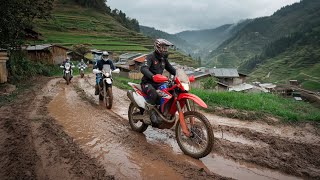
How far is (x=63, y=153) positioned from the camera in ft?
18.2

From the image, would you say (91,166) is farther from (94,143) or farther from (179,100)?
(179,100)

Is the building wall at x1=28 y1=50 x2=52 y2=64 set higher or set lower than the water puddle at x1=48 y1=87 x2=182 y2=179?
higher

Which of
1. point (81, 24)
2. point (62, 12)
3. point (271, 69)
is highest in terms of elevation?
point (62, 12)

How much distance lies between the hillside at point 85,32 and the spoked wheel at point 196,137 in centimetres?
5722

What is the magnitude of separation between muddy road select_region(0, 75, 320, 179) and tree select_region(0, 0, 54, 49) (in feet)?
32.0

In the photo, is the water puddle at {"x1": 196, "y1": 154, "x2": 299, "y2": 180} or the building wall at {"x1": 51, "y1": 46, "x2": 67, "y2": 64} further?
the building wall at {"x1": 51, "y1": 46, "x2": 67, "y2": 64}

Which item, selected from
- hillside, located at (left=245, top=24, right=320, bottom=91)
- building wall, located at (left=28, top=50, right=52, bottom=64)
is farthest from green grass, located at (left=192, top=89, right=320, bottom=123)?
hillside, located at (left=245, top=24, right=320, bottom=91)

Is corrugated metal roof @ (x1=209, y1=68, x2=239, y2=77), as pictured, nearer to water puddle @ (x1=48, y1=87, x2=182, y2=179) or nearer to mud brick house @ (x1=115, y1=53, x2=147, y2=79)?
mud brick house @ (x1=115, y1=53, x2=147, y2=79)

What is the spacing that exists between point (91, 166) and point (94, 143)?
55.2 inches

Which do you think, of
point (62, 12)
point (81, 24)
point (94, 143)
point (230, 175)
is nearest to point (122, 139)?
point (94, 143)

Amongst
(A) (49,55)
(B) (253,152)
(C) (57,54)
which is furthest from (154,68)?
(C) (57,54)

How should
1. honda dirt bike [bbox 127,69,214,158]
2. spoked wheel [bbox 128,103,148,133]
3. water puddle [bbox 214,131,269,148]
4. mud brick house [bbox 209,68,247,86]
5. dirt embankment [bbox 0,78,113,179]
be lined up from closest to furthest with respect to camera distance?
dirt embankment [bbox 0,78,113,179] → honda dirt bike [bbox 127,69,214,158] → water puddle [bbox 214,131,269,148] → spoked wheel [bbox 128,103,148,133] → mud brick house [bbox 209,68,247,86]

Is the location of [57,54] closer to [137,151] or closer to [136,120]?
[136,120]

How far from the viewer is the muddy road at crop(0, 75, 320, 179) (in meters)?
4.80
